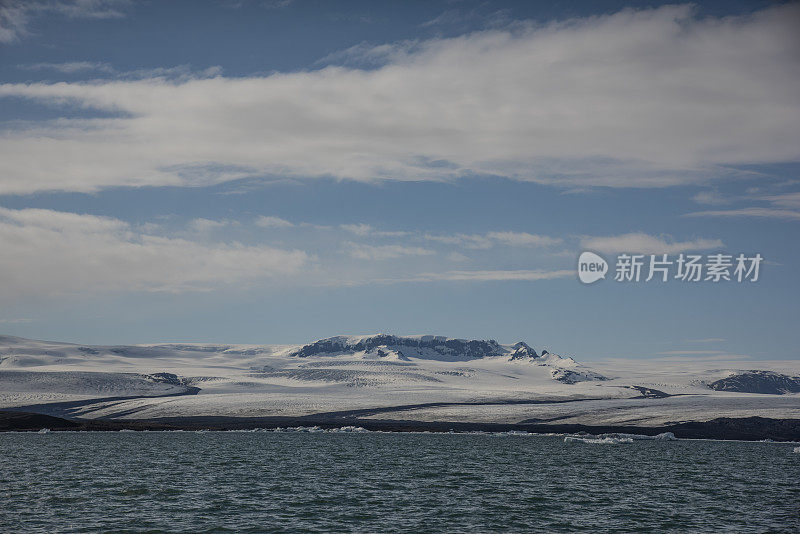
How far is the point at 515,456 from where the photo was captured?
93.9 metres

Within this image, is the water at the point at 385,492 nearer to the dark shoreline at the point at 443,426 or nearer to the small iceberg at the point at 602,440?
the small iceberg at the point at 602,440

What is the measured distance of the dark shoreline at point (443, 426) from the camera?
15112 centimetres

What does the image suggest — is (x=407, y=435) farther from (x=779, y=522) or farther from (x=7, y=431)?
(x=779, y=522)

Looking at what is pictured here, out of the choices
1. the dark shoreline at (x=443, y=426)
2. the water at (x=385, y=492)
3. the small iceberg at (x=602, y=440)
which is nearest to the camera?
the water at (x=385, y=492)

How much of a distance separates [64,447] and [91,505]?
58933 millimetres

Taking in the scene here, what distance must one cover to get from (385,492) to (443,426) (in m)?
121

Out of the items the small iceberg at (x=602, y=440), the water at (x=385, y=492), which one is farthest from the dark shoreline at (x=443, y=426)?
the water at (x=385, y=492)

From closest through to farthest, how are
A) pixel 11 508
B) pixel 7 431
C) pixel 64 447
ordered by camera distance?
pixel 11 508 < pixel 64 447 < pixel 7 431

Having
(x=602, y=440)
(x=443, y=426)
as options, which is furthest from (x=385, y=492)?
(x=443, y=426)

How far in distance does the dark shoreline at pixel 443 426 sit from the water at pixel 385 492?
59.5 m

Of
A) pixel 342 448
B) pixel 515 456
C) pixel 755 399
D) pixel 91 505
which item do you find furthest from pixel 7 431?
pixel 755 399

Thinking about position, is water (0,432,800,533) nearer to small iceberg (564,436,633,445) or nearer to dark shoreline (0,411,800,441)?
small iceberg (564,436,633,445)

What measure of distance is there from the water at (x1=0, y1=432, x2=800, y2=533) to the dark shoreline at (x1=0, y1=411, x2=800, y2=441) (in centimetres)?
5955

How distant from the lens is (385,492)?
55.2m
